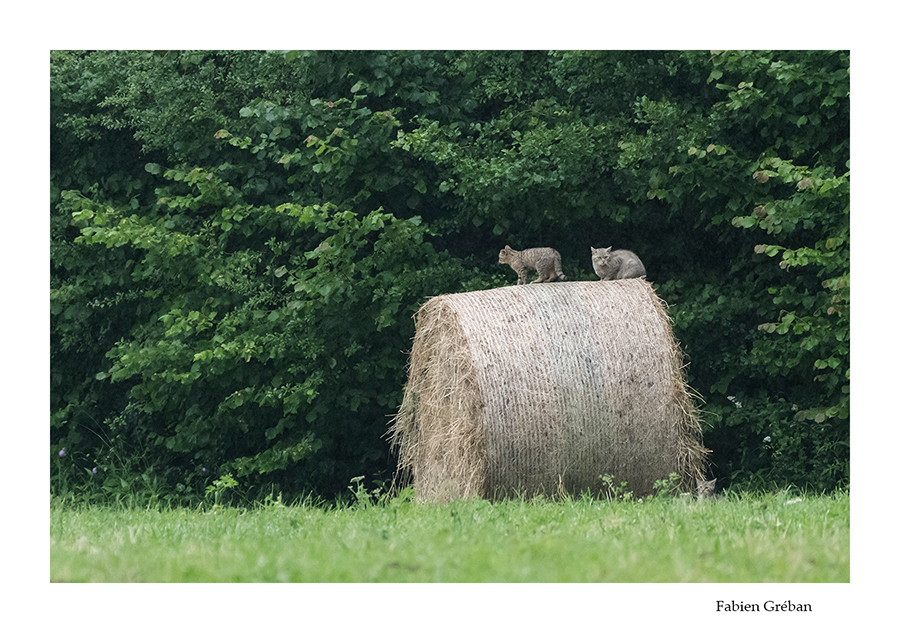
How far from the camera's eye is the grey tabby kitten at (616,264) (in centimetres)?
741

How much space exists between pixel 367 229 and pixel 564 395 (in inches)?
115

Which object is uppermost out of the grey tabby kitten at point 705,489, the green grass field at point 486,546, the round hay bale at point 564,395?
the round hay bale at point 564,395

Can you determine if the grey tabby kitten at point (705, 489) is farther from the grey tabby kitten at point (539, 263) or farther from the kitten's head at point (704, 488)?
the grey tabby kitten at point (539, 263)

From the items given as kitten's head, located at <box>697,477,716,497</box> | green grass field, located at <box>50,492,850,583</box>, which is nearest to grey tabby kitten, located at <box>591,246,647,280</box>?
kitten's head, located at <box>697,477,716,497</box>

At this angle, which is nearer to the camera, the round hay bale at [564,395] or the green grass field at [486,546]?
the green grass field at [486,546]

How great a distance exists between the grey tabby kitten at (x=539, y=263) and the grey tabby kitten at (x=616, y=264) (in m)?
0.35

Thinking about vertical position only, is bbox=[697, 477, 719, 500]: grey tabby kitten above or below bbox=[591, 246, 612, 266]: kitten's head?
below

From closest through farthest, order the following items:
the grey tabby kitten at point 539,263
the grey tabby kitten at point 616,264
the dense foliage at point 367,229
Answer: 1. the grey tabby kitten at point 616,264
2. the grey tabby kitten at point 539,263
3. the dense foliage at point 367,229

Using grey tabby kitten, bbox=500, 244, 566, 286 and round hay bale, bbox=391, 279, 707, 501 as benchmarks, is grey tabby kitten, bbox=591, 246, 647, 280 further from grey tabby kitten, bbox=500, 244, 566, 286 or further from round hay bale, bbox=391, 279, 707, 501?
round hay bale, bbox=391, 279, 707, 501

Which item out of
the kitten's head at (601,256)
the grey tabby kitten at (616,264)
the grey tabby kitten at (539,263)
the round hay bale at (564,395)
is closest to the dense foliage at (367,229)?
the grey tabby kitten at (539,263)

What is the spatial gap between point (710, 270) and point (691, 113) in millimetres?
1632

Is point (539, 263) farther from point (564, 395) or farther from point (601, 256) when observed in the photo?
point (564, 395)

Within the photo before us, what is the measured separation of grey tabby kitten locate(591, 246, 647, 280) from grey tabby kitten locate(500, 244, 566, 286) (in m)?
0.35

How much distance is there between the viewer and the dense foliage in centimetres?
809
